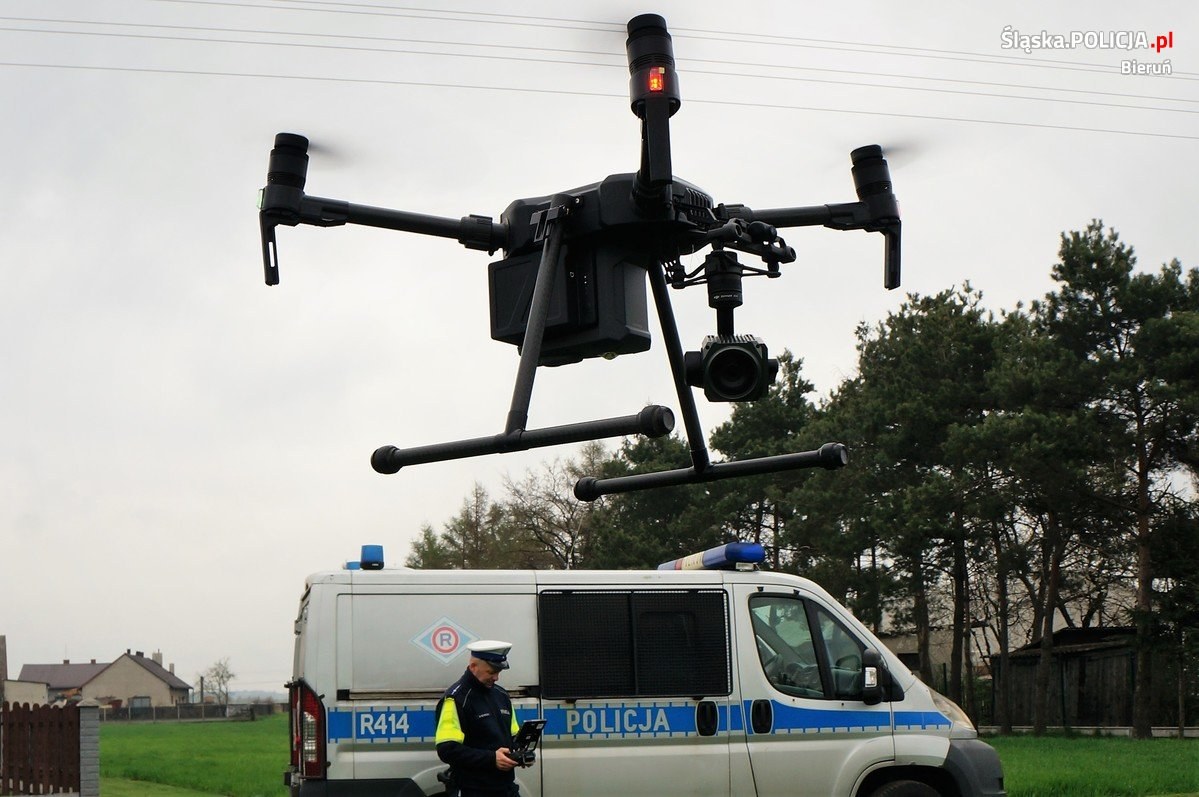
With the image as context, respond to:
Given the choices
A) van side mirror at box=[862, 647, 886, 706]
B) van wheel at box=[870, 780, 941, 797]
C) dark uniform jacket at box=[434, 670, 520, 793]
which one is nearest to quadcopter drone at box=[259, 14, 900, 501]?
dark uniform jacket at box=[434, 670, 520, 793]

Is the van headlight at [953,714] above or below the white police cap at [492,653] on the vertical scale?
below

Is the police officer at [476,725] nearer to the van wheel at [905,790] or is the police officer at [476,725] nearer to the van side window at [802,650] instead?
the van side window at [802,650]

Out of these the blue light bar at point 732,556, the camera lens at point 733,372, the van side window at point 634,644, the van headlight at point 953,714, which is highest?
the camera lens at point 733,372

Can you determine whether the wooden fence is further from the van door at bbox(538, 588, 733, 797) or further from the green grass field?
the van door at bbox(538, 588, 733, 797)

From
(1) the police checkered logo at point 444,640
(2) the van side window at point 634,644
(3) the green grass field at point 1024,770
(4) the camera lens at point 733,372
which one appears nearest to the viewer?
(4) the camera lens at point 733,372

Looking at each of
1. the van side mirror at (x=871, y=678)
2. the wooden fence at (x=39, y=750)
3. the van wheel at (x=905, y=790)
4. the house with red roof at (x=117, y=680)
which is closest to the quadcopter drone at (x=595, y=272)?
the van side mirror at (x=871, y=678)

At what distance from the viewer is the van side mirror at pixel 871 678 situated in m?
10.5

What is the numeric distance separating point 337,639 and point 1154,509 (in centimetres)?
3280

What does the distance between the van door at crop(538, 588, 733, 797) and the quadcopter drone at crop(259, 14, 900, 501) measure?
5.46m

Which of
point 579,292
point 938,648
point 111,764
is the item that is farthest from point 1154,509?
point 938,648

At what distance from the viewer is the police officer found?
8.66m

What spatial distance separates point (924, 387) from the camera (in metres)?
44.3

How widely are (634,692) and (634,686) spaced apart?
4 centimetres

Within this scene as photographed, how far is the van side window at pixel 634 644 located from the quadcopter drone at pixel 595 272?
17.8 ft
